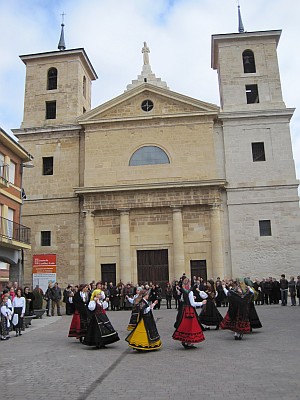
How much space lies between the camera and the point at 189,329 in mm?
10102

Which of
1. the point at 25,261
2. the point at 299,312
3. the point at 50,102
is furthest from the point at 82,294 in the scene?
the point at 50,102

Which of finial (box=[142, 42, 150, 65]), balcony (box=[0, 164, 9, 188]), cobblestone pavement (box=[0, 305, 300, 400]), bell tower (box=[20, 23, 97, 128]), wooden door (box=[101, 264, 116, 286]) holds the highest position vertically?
finial (box=[142, 42, 150, 65])

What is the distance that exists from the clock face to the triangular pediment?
0.16m

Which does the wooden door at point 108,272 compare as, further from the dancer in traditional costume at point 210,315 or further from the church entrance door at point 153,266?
the dancer in traditional costume at point 210,315

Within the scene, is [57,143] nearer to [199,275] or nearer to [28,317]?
[199,275]

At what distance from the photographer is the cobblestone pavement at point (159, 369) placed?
6.29m

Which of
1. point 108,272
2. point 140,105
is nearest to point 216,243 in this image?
point 108,272

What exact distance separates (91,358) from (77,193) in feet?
64.4

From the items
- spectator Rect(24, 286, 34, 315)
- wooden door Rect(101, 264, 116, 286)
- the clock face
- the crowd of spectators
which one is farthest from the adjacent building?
the clock face

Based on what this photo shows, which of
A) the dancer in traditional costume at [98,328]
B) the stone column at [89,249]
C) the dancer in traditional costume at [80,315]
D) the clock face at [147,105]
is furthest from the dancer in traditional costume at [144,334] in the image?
the clock face at [147,105]

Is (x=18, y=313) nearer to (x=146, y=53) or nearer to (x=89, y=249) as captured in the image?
(x=89, y=249)

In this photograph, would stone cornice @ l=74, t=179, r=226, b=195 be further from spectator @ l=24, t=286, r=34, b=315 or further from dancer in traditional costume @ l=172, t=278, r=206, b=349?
dancer in traditional costume @ l=172, t=278, r=206, b=349

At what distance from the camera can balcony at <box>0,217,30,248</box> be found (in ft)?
69.4

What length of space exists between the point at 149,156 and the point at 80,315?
59.3 ft
